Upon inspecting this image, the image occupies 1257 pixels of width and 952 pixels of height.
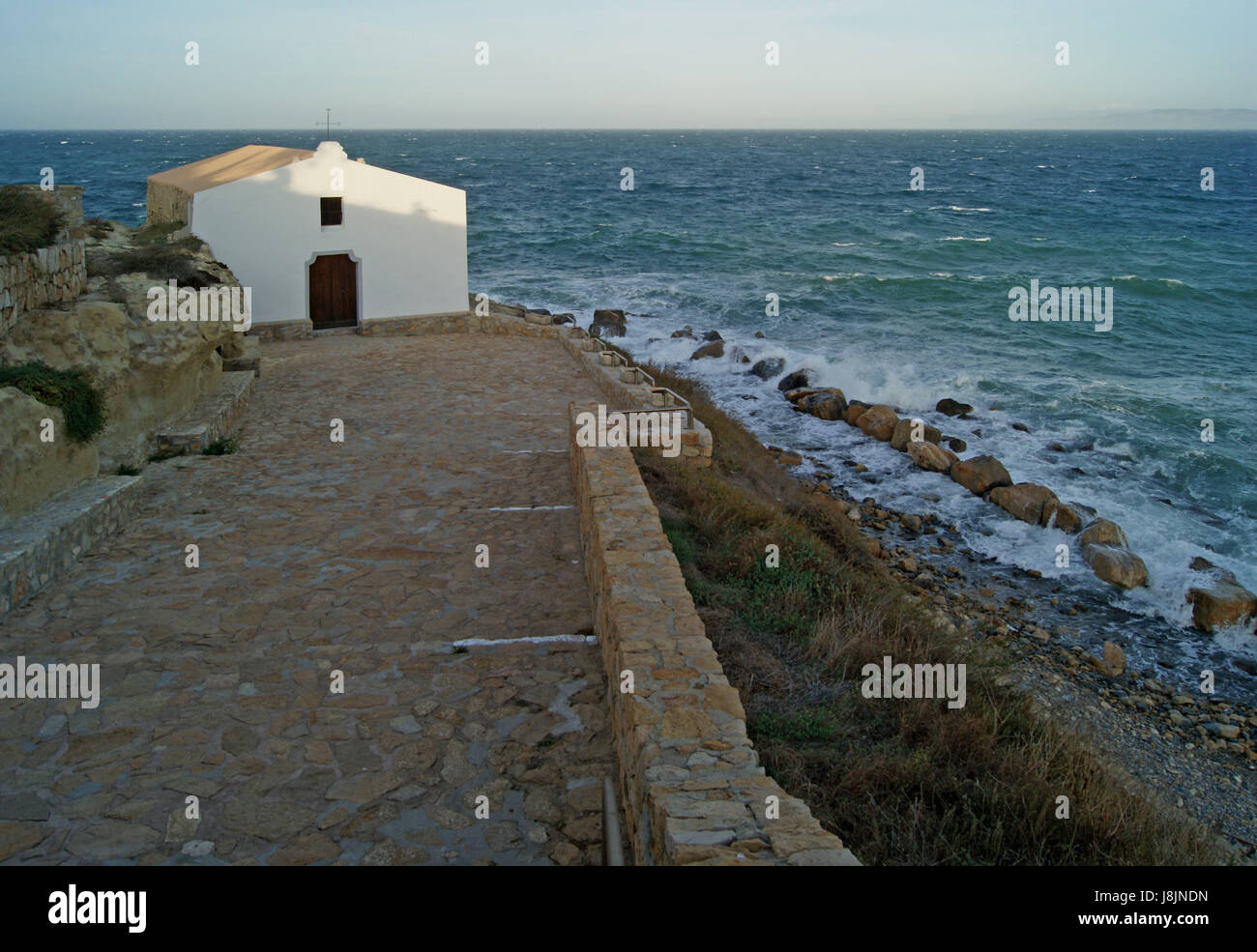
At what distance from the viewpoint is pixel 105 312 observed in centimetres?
1057

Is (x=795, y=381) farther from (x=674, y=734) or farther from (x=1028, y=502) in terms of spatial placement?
(x=674, y=734)

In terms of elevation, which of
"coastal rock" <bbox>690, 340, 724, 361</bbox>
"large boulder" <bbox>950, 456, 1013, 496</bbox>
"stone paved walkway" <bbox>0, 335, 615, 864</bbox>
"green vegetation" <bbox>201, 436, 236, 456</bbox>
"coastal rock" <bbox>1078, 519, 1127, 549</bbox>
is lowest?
"coastal rock" <bbox>1078, 519, 1127, 549</bbox>

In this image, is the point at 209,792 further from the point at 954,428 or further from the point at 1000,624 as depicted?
the point at 954,428

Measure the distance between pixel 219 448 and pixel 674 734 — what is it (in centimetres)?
901

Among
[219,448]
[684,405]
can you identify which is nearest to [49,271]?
[219,448]

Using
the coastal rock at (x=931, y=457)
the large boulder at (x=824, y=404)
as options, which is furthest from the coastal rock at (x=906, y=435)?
the large boulder at (x=824, y=404)

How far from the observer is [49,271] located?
10.5 m

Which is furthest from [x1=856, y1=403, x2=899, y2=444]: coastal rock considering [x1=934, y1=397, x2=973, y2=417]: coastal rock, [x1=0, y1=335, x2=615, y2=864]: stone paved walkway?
[x1=0, y1=335, x2=615, y2=864]: stone paved walkway

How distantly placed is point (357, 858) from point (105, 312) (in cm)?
834

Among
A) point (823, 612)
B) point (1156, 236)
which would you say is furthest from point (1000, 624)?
point (1156, 236)

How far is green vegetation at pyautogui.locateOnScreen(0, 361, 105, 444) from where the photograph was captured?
8.72 m

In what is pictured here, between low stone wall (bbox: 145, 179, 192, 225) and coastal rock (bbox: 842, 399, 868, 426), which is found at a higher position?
low stone wall (bbox: 145, 179, 192, 225)

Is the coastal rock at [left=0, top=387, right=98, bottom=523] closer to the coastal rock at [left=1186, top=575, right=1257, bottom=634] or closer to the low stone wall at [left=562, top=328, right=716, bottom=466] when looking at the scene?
the low stone wall at [left=562, top=328, right=716, bottom=466]

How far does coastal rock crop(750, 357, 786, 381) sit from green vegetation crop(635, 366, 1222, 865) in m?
17.4
